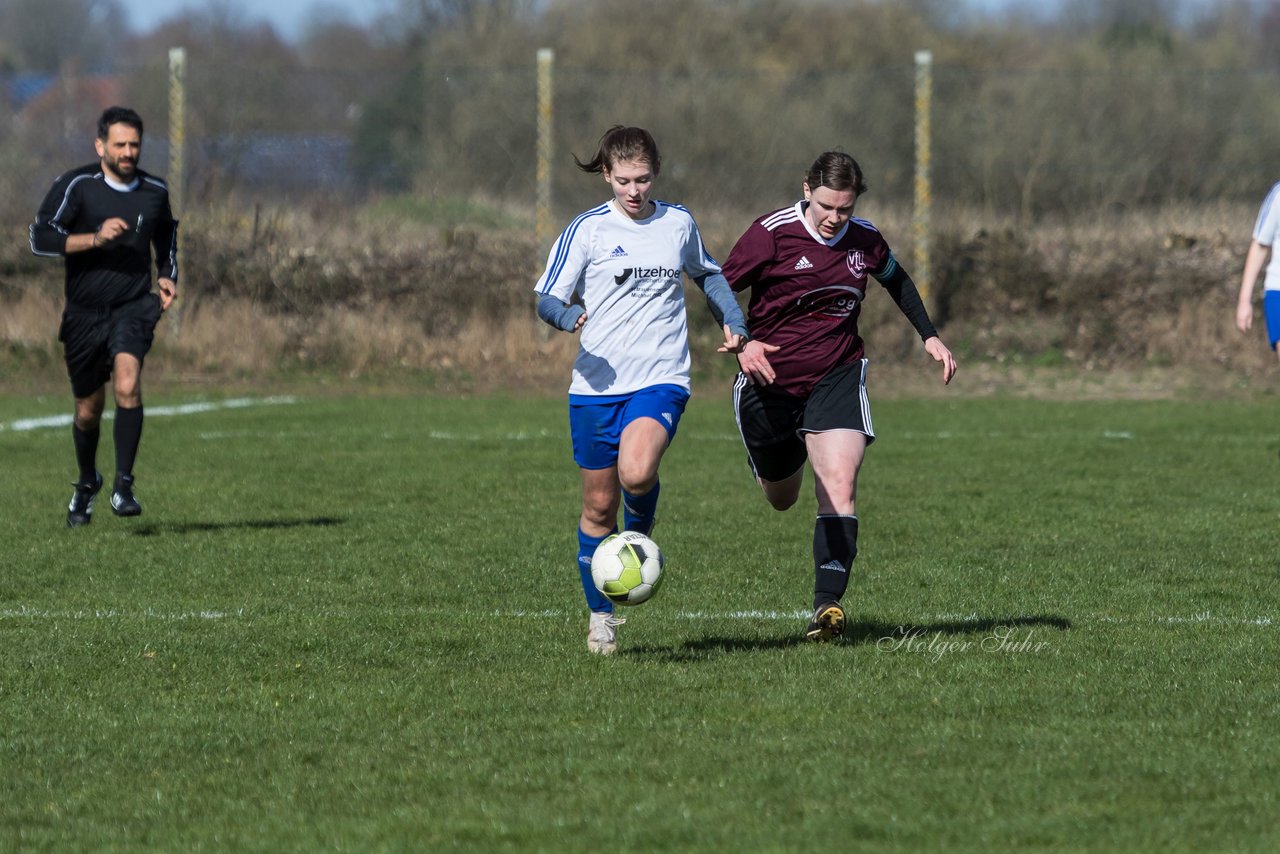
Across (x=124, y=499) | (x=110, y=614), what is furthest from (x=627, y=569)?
(x=124, y=499)

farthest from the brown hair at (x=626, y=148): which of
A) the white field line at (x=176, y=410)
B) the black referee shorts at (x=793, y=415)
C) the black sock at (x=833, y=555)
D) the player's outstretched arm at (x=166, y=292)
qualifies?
the white field line at (x=176, y=410)

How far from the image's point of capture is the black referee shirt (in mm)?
9961

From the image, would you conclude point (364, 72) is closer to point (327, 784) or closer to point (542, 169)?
point (542, 169)

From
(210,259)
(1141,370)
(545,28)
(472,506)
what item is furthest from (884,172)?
(545,28)

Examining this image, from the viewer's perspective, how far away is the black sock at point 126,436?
32.4ft

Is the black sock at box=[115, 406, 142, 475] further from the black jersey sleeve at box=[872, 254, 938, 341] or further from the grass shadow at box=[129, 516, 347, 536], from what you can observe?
the black jersey sleeve at box=[872, 254, 938, 341]

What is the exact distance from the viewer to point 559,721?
5.47 meters

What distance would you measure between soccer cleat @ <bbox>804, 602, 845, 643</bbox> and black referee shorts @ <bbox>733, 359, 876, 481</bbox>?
Answer: 27.5 inches

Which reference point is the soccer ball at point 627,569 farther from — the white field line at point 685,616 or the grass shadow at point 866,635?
the white field line at point 685,616

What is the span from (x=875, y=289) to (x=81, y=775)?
15.9 meters

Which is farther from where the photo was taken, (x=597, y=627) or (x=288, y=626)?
(x=288, y=626)

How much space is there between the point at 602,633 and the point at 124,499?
13.4 feet

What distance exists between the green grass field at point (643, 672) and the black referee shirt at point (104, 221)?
132 cm

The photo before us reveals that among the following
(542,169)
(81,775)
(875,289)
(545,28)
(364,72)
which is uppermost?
(545,28)
